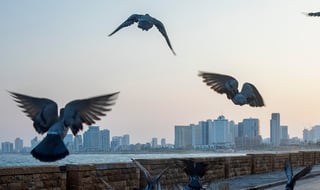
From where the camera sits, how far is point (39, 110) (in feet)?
27.1

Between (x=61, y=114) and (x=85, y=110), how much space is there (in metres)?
0.29

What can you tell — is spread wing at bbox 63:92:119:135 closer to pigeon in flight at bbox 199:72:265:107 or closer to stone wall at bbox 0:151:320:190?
stone wall at bbox 0:151:320:190

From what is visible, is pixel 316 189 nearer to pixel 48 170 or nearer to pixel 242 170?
pixel 242 170

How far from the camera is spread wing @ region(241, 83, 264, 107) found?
976cm

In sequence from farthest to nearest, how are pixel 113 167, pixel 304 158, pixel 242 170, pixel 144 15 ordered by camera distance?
pixel 304 158 → pixel 242 170 → pixel 113 167 → pixel 144 15

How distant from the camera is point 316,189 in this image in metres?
25.4

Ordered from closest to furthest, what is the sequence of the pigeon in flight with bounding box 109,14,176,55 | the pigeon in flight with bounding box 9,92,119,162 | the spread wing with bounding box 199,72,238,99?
1. the pigeon in flight with bounding box 9,92,119,162
2. the pigeon in flight with bounding box 109,14,176,55
3. the spread wing with bounding box 199,72,238,99

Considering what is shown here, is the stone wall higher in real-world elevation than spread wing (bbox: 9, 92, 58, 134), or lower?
lower

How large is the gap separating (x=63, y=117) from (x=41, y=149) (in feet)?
2.09

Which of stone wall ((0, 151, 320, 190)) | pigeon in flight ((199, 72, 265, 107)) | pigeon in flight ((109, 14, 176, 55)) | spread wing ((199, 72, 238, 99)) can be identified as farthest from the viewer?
stone wall ((0, 151, 320, 190))

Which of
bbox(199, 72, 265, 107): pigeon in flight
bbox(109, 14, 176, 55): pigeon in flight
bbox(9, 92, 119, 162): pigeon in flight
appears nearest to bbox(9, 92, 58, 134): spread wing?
bbox(9, 92, 119, 162): pigeon in flight

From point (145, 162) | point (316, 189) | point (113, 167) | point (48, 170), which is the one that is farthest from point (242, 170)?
point (48, 170)

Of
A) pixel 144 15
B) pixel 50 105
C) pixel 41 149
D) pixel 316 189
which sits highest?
pixel 144 15

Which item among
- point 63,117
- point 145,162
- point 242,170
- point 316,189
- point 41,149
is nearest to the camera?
point 41,149
